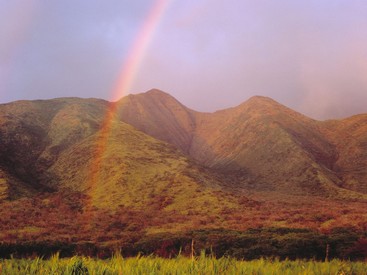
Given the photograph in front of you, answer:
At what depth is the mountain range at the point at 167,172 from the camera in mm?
49875

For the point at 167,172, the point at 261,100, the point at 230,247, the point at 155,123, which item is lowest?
the point at 230,247

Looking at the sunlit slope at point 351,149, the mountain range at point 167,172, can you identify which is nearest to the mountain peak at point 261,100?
the mountain range at point 167,172

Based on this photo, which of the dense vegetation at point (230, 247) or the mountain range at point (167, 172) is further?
the mountain range at point (167, 172)

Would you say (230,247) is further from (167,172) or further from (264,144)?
(264,144)

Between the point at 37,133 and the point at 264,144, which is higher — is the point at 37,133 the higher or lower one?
the lower one

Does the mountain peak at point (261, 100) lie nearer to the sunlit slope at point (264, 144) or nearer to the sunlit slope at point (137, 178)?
the sunlit slope at point (264, 144)

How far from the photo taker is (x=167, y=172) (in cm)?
8512

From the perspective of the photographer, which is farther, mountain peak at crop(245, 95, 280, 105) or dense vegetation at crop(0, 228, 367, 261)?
mountain peak at crop(245, 95, 280, 105)

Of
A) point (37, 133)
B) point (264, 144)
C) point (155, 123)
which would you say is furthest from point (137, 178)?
point (155, 123)

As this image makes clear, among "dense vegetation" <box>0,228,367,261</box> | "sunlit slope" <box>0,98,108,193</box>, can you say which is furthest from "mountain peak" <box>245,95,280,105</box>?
"dense vegetation" <box>0,228,367,261</box>

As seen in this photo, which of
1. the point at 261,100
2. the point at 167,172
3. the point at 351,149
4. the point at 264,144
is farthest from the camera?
the point at 261,100

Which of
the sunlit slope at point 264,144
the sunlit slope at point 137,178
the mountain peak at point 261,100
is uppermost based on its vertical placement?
the mountain peak at point 261,100

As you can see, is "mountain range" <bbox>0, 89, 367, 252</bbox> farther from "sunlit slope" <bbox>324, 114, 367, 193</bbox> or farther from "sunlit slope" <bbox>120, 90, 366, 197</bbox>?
"sunlit slope" <bbox>120, 90, 366, 197</bbox>

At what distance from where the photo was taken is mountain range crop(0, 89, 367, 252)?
49.9m
